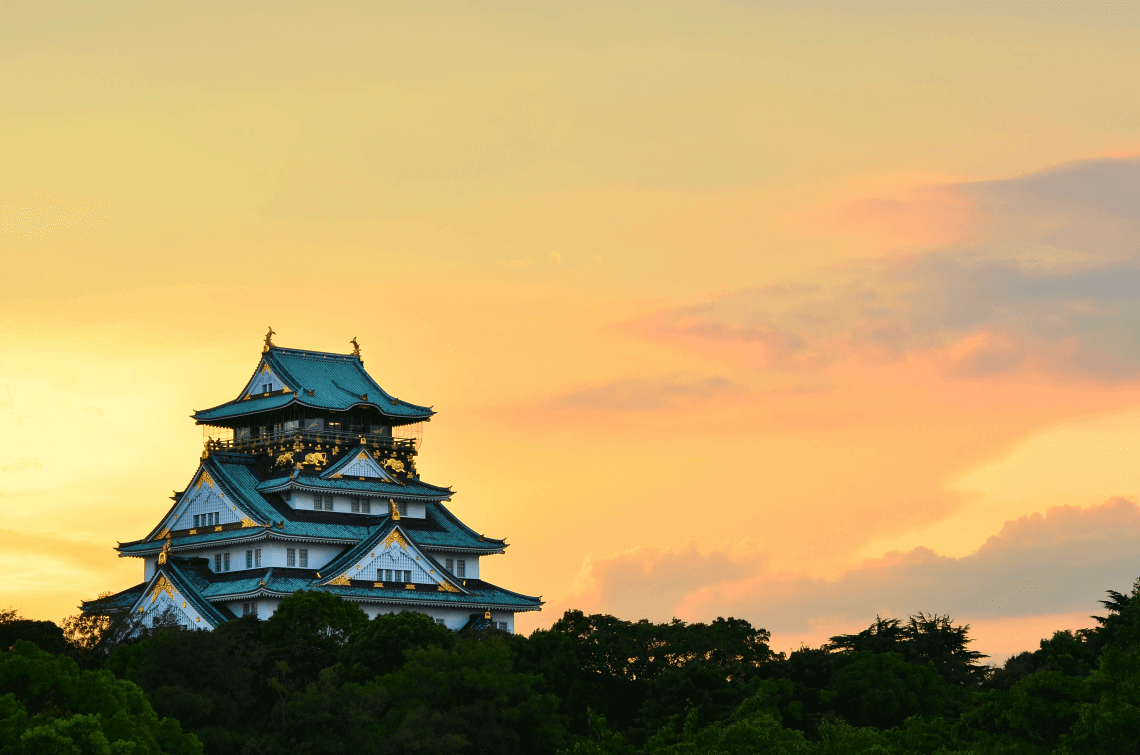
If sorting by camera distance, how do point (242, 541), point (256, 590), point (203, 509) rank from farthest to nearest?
point (203, 509)
point (242, 541)
point (256, 590)

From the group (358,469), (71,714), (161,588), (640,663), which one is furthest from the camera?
(358,469)

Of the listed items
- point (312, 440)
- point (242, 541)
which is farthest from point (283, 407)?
point (242, 541)

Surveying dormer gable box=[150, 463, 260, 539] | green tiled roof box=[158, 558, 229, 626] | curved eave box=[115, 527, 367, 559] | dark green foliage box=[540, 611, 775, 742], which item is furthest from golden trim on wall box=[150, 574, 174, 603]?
dark green foliage box=[540, 611, 775, 742]

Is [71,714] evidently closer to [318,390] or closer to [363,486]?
[363,486]

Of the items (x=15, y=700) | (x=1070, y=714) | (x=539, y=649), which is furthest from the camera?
(x=539, y=649)

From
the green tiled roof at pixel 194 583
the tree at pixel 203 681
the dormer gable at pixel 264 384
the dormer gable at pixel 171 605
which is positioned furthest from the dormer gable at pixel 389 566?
the tree at pixel 203 681

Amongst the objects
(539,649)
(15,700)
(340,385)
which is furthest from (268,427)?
(15,700)

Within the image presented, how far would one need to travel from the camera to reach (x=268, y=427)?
10406cm

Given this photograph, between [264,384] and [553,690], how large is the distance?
3494 centimetres

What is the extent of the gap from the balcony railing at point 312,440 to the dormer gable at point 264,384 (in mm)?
2675

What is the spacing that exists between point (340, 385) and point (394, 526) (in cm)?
1363

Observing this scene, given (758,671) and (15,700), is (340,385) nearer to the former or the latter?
(758,671)

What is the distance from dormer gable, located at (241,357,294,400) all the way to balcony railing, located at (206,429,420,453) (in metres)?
2.68

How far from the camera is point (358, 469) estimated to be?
3999 inches
